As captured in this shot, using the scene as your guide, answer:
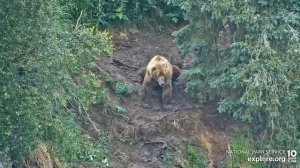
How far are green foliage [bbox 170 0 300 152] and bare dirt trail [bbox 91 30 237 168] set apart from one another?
576mm

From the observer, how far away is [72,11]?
48.1 ft

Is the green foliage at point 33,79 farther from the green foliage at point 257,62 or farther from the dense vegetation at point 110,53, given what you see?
the green foliage at point 257,62

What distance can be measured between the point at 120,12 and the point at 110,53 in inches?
135

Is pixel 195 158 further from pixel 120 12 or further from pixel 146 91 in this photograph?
pixel 120 12

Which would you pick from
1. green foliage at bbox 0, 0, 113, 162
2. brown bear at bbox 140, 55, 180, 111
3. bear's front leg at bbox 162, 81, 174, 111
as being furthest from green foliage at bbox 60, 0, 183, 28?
green foliage at bbox 0, 0, 113, 162

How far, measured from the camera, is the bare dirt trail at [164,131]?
513 inches

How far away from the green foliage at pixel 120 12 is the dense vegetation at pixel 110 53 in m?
0.02

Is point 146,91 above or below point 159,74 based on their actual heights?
below

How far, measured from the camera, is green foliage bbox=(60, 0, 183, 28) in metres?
15.1

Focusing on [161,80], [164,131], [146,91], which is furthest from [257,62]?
[146,91]

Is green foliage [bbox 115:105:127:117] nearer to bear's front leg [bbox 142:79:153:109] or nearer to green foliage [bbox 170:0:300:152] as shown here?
bear's front leg [bbox 142:79:153:109]

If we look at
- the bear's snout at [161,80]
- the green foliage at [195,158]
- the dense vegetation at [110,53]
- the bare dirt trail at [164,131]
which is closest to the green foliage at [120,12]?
the dense vegetation at [110,53]

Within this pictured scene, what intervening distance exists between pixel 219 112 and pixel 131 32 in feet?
11.5

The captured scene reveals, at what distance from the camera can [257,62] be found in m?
12.3
